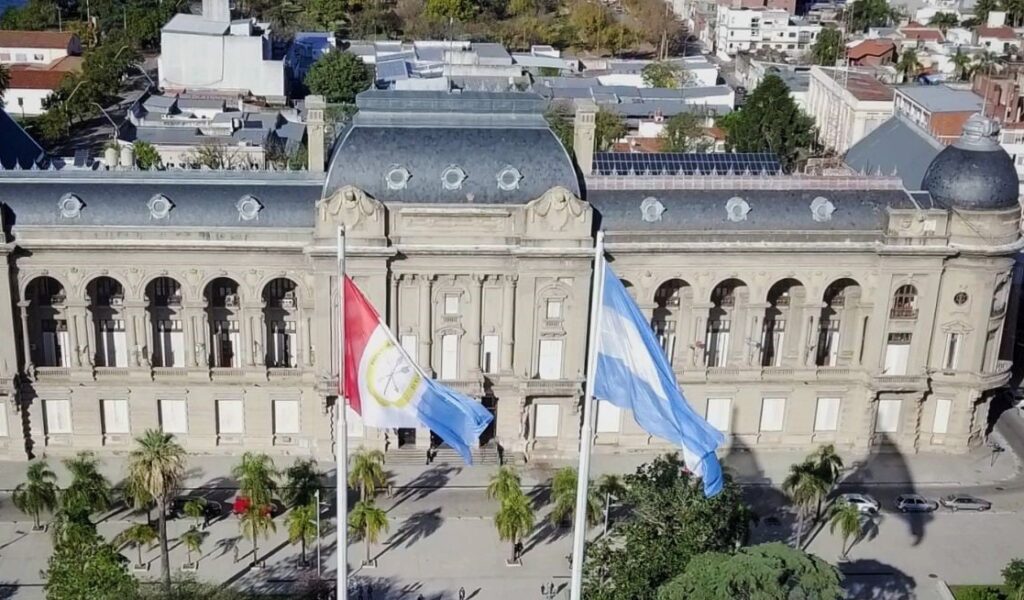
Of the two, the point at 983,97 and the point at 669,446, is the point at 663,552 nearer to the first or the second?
the point at 669,446

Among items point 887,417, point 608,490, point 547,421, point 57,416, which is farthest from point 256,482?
point 887,417

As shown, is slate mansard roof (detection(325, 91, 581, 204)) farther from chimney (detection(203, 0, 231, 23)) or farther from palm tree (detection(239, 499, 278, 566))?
chimney (detection(203, 0, 231, 23))

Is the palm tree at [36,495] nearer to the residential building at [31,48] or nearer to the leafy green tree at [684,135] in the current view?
the leafy green tree at [684,135]

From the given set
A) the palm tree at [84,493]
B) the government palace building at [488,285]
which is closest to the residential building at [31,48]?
the government palace building at [488,285]

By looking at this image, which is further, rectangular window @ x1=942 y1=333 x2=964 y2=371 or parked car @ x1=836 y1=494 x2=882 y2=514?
rectangular window @ x1=942 y1=333 x2=964 y2=371

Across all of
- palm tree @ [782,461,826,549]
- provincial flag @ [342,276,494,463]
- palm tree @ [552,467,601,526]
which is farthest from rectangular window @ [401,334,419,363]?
provincial flag @ [342,276,494,463]

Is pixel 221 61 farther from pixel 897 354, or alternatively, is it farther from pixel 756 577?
pixel 756 577

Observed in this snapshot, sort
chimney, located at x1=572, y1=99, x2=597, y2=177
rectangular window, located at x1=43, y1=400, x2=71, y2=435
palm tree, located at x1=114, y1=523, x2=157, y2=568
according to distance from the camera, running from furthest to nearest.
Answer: chimney, located at x1=572, y1=99, x2=597, y2=177 → rectangular window, located at x1=43, y1=400, x2=71, y2=435 → palm tree, located at x1=114, y1=523, x2=157, y2=568

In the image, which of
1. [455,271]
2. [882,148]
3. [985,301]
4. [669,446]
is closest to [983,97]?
[882,148]
